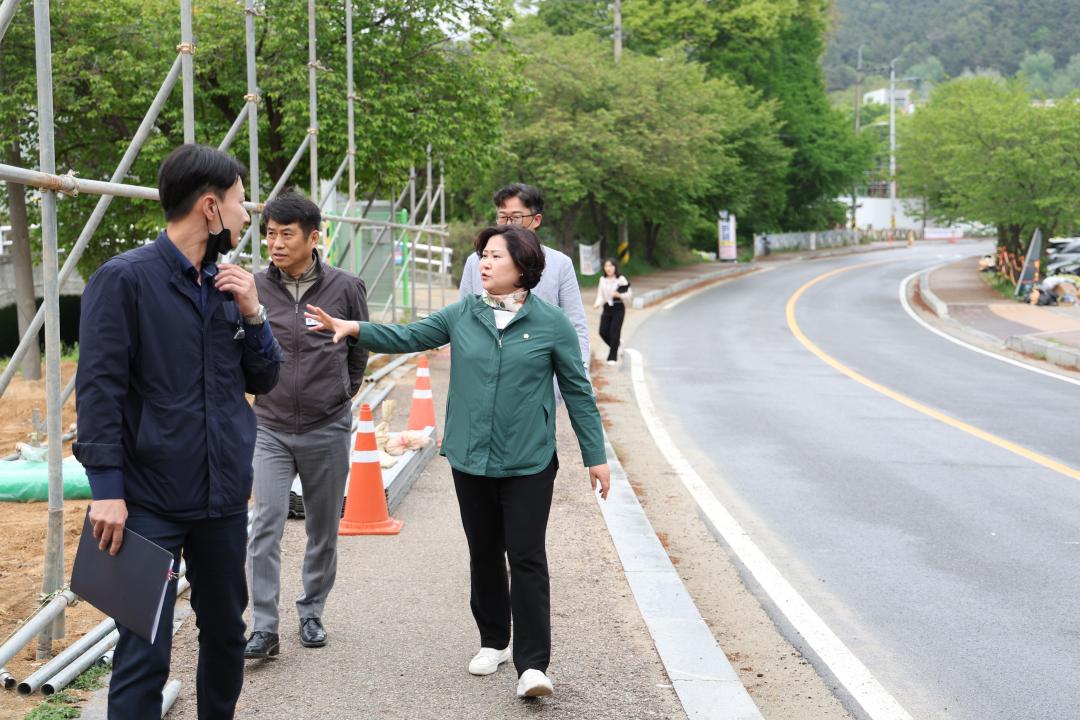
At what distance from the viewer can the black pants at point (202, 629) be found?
3154 millimetres

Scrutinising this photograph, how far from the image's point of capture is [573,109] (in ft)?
117

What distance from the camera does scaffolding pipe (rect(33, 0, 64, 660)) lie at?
175 inches

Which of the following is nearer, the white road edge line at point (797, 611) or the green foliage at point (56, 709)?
the green foliage at point (56, 709)

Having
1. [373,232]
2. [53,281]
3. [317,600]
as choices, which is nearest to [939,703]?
[317,600]

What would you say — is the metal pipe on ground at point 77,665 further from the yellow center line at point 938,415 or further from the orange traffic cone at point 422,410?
the yellow center line at point 938,415

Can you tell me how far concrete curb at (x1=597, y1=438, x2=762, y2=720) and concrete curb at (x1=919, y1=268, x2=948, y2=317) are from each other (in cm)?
2317

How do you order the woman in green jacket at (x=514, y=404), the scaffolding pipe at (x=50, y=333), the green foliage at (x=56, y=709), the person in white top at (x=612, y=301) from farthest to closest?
the person in white top at (x=612, y=301)
the scaffolding pipe at (x=50, y=333)
the woman in green jacket at (x=514, y=404)
the green foliage at (x=56, y=709)

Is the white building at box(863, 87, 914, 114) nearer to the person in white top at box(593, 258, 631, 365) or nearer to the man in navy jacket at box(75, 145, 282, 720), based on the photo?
the person in white top at box(593, 258, 631, 365)

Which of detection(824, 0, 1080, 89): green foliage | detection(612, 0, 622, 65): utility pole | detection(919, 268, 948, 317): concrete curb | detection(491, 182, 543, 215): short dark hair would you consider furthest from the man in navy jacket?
detection(824, 0, 1080, 89): green foliage

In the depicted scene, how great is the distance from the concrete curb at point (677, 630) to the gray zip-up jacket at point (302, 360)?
1716 mm

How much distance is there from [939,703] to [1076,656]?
37.2 inches

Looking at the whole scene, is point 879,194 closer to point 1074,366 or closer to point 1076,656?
point 1074,366

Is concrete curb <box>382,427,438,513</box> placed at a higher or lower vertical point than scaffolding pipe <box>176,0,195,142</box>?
lower

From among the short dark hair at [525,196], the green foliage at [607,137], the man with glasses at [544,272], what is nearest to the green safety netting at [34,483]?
the man with glasses at [544,272]
